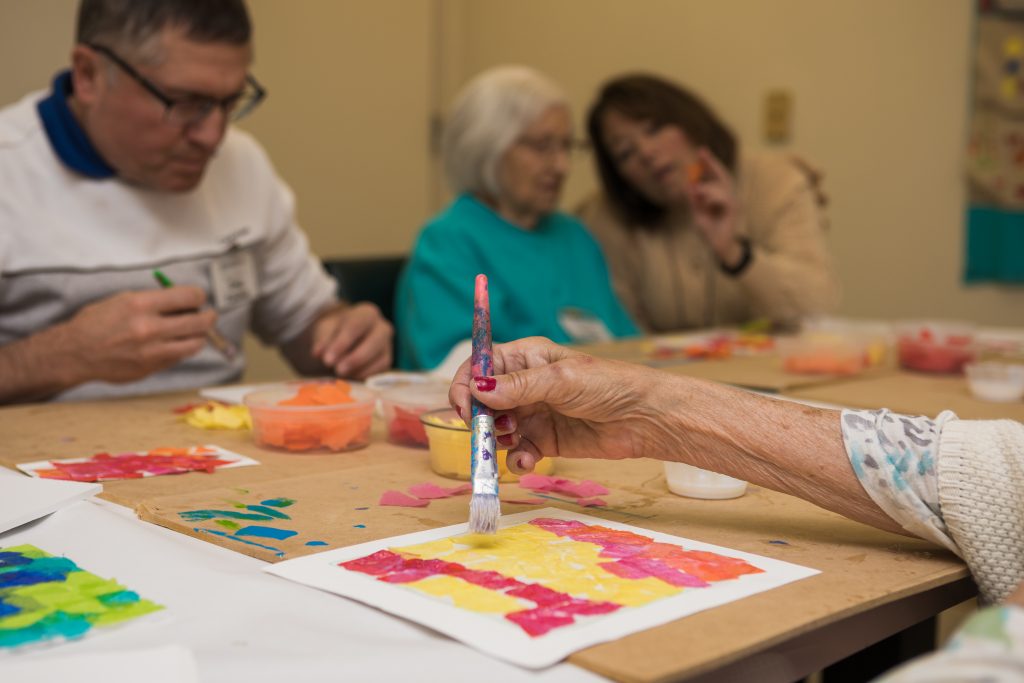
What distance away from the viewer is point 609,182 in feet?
10.3

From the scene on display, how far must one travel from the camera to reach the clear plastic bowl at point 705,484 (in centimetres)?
111

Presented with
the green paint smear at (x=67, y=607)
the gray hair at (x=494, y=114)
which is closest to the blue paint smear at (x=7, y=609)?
the green paint smear at (x=67, y=607)

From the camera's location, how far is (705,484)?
111 cm

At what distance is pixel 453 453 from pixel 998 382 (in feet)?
3.47

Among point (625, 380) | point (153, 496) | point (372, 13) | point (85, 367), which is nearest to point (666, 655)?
point (625, 380)

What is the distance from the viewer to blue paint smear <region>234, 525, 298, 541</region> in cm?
95

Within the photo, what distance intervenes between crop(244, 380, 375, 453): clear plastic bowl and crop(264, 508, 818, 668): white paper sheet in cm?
41

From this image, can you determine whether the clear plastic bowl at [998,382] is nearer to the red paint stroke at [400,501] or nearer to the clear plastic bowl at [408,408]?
the clear plastic bowl at [408,408]

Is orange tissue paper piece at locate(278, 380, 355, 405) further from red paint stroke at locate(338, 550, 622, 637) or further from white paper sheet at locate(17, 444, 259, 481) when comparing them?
red paint stroke at locate(338, 550, 622, 637)

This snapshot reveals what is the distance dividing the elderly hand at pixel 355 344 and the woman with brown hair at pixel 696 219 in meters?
1.18

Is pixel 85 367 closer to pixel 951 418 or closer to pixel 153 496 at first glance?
pixel 153 496

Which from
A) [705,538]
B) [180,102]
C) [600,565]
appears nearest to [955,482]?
[705,538]

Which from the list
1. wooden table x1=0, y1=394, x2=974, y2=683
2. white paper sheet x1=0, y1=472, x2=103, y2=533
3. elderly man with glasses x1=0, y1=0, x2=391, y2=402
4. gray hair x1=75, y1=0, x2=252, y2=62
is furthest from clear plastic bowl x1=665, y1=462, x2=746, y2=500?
gray hair x1=75, y1=0, x2=252, y2=62

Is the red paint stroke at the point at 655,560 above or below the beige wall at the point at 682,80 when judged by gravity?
below
